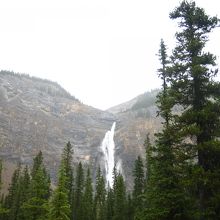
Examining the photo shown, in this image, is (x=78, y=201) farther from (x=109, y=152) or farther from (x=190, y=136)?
(x=109, y=152)

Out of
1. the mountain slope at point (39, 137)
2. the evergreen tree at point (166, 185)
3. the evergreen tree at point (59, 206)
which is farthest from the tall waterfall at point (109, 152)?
the evergreen tree at point (166, 185)

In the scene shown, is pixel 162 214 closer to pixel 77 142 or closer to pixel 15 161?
pixel 15 161

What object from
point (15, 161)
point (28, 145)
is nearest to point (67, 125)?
point (28, 145)

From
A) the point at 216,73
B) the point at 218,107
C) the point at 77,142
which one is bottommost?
the point at 218,107

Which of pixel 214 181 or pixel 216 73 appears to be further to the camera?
pixel 216 73

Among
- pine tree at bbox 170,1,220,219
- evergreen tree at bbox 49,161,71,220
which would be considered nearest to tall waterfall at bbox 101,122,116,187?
evergreen tree at bbox 49,161,71,220

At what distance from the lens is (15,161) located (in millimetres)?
154250

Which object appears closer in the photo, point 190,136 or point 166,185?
point 190,136

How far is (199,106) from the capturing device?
2162 centimetres

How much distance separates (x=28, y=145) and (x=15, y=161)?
576 inches

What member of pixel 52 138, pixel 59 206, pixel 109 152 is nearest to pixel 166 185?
pixel 59 206

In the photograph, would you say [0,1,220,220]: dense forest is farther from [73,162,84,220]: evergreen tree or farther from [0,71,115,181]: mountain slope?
[0,71,115,181]: mountain slope

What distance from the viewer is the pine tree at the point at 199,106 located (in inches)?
773

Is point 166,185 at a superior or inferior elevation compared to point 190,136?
inferior
